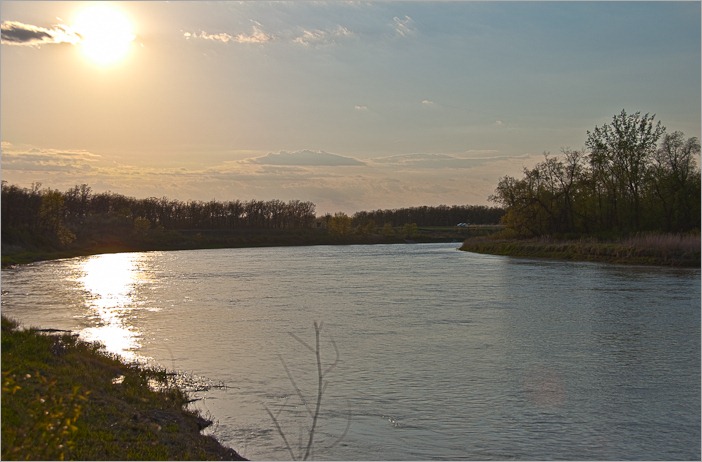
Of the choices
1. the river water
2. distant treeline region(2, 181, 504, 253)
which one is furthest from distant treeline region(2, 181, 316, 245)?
the river water

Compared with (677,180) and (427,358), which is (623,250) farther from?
(427,358)

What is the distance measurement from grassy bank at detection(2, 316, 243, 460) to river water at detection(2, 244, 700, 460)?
67cm

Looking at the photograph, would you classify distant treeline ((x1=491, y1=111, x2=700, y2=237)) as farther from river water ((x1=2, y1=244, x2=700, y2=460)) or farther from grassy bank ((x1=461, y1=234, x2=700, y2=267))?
river water ((x1=2, y1=244, x2=700, y2=460))

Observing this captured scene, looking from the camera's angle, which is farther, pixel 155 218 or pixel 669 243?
pixel 155 218

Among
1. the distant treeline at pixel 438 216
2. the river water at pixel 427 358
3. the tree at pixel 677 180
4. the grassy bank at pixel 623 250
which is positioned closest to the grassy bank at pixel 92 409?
the river water at pixel 427 358

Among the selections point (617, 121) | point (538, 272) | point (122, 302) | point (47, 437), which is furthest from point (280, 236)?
point (47, 437)

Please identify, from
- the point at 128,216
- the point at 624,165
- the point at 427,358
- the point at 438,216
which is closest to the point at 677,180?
the point at 624,165

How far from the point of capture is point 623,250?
168ft

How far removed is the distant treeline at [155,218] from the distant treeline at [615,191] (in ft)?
144

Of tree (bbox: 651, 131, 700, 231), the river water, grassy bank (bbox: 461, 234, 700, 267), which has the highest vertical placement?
tree (bbox: 651, 131, 700, 231)

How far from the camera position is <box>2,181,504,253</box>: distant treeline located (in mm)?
62656

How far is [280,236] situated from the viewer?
379 ft

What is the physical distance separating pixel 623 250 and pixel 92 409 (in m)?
47.0

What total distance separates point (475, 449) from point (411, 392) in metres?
3.09
